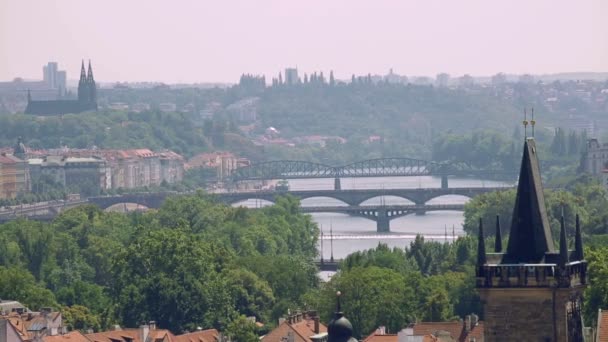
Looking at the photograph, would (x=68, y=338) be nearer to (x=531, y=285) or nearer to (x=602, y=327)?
(x=602, y=327)

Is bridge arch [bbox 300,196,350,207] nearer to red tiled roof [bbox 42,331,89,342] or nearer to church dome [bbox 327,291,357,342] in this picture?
red tiled roof [bbox 42,331,89,342]

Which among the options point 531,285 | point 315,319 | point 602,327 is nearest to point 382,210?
point 315,319

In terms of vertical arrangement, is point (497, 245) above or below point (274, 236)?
above

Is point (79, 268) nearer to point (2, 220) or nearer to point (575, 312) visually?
point (2, 220)

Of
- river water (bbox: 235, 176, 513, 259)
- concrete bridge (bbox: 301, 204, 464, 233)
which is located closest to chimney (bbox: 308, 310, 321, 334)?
river water (bbox: 235, 176, 513, 259)

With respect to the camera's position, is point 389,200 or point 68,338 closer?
point 68,338

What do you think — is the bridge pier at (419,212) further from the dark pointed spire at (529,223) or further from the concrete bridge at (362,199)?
the dark pointed spire at (529,223)

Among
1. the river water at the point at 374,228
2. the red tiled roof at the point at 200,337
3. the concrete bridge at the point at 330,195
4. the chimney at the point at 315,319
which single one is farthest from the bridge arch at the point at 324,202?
the chimney at the point at 315,319

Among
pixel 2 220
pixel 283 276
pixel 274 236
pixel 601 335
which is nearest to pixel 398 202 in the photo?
pixel 2 220
